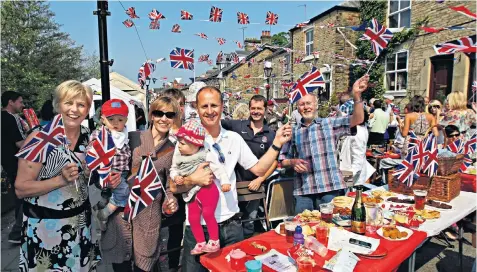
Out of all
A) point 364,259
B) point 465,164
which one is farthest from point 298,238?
point 465,164

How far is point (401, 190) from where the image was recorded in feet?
A: 11.8

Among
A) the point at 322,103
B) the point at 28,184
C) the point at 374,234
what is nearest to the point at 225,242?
the point at 374,234

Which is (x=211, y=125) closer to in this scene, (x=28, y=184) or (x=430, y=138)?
(x=28, y=184)

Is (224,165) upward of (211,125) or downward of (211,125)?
downward

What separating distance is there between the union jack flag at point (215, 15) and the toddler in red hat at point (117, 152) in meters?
6.53

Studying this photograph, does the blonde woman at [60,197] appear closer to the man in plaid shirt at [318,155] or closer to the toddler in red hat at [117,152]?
the toddler in red hat at [117,152]

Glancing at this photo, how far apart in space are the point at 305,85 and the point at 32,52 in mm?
22945

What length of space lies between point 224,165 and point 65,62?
2552 centimetres

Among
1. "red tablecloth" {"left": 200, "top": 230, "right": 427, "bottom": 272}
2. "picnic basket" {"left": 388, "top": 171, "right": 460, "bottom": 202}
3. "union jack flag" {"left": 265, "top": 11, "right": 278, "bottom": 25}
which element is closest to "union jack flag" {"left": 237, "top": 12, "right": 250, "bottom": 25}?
"union jack flag" {"left": 265, "top": 11, "right": 278, "bottom": 25}

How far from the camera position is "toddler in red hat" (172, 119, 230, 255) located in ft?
7.24

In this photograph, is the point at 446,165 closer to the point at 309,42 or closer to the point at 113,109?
the point at 113,109

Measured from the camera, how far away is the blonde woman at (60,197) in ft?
6.72

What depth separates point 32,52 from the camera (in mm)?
20312

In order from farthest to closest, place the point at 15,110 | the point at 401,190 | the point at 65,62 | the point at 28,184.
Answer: the point at 65,62 < the point at 15,110 < the point at 401,190 < the point at 28,184
